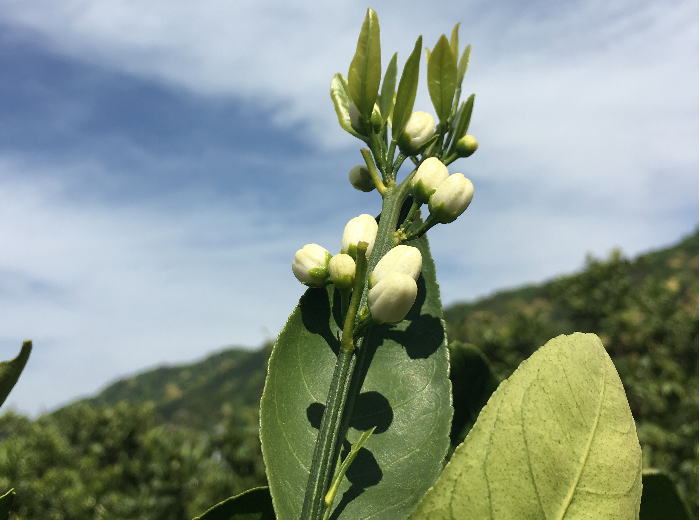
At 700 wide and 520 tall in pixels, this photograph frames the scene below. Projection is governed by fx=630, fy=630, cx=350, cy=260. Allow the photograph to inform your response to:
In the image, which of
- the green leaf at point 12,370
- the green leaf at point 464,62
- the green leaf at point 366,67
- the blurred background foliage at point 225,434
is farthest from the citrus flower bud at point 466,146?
the blurred background foliage at point 225,434

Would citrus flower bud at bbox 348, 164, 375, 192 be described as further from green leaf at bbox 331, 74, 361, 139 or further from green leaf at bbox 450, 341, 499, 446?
green leaf at bbox 450, 341, 499, 446

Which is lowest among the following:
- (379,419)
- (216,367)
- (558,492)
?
(558,492)

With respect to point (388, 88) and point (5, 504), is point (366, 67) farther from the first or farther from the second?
point (5, 504)

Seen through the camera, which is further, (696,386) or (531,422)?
(696,386)

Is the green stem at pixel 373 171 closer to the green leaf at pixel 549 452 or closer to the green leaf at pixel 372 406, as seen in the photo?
the green leaf at pixel 372 406

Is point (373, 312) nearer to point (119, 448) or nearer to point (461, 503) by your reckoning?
point (461, 503)

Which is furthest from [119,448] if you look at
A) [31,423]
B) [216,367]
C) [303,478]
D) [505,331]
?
[216,367]

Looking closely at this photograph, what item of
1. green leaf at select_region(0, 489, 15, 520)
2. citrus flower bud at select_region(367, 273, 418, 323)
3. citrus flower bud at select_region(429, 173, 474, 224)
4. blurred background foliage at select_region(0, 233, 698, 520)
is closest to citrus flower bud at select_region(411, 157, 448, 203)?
citrus flower bud at select_region(429, 173, 474, 224)
